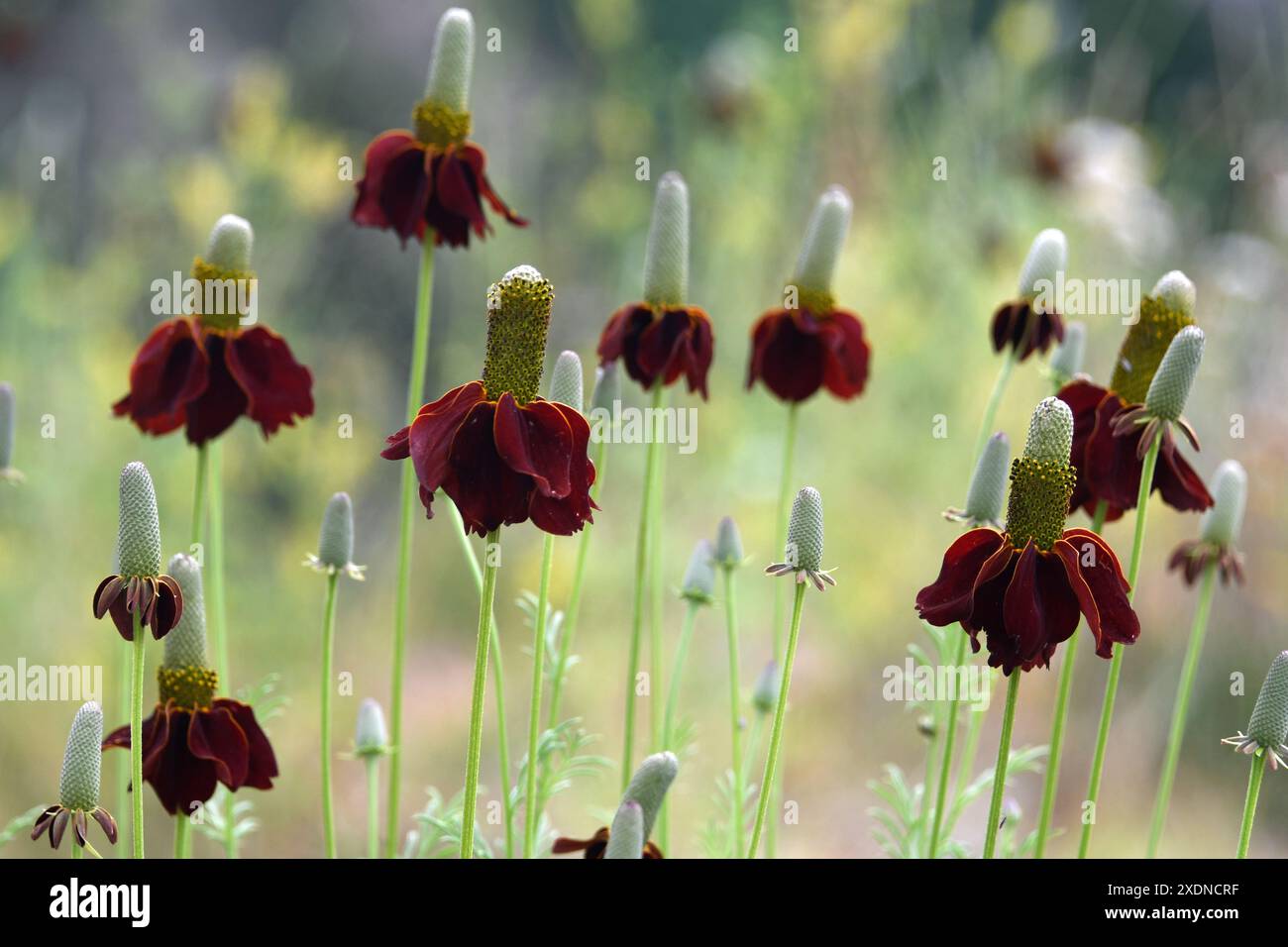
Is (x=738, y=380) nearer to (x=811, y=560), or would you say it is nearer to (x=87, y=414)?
(x=87, y=414)

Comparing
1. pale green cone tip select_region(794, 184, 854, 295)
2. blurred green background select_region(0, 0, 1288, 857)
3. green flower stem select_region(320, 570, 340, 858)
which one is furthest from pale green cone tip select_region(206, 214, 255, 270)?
blurred green background select_region(0, 0, 1288, 857)

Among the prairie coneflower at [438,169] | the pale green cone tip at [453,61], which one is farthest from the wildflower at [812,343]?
the pale green cone tip at [453,61]

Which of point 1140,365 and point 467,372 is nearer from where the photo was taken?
point 1140,365

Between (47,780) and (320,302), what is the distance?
2.00 meters

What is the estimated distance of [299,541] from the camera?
11.5ft

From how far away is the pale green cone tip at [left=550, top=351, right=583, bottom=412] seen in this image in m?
1.19

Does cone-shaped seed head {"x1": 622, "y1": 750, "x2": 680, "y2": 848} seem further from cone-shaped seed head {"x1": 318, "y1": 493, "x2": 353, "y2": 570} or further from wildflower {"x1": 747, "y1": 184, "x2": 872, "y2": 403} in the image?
wildflower {"x1": 747, "y1": 184, "x2": 872, "y2": 403}

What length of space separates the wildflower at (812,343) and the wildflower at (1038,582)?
669 millimetres

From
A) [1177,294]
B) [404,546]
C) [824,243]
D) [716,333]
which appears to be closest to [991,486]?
[1177,294]

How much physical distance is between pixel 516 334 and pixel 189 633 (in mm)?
472

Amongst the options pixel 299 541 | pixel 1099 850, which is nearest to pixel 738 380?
pixel 299 541

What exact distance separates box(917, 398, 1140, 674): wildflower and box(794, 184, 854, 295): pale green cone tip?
0.70m

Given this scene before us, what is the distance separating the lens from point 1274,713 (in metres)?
1.13

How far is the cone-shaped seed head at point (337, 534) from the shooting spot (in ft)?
4.45
